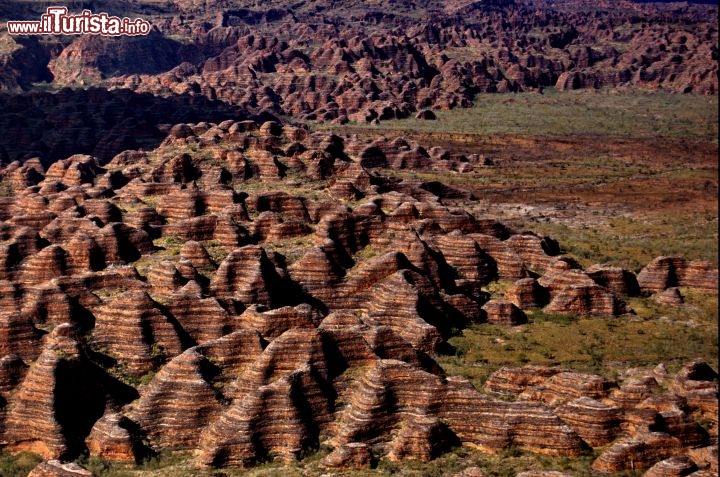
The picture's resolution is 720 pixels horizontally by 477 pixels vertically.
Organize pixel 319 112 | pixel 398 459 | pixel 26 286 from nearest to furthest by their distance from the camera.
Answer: pixel 398 459
pixel 26 286
pixel 319 112

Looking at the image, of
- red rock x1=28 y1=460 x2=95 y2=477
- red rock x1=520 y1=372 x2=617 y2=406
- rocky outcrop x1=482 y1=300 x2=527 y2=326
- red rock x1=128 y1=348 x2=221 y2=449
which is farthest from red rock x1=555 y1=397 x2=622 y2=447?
rocky outcrop x1=482 y1=300 x2=527 y2=326

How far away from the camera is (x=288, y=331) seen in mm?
40031

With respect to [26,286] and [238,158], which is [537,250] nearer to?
[238,158]

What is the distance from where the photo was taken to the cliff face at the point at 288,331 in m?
36.4

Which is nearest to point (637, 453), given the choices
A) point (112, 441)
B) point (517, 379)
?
point (517, 379)

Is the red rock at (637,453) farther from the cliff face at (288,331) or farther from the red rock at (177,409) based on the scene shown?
the red rock at (177,409)

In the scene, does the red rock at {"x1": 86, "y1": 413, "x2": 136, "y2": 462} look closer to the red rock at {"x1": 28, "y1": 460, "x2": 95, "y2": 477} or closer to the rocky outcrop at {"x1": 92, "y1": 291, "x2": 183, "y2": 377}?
the red rock at {"x1": 28, "y1": 460, "x2": 95, "y2": 477}

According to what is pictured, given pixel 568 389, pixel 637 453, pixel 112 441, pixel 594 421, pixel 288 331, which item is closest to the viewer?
pixel 637 453

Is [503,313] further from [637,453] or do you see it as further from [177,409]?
[177,409]

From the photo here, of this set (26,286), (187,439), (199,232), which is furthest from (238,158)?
(187,439)

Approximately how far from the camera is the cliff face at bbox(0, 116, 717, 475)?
36438mm

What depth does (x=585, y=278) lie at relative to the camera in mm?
61500

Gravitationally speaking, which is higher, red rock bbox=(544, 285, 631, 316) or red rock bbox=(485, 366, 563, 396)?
red rock bbox=(485, 366, 563, 396)

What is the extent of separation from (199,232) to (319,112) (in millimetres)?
109962
